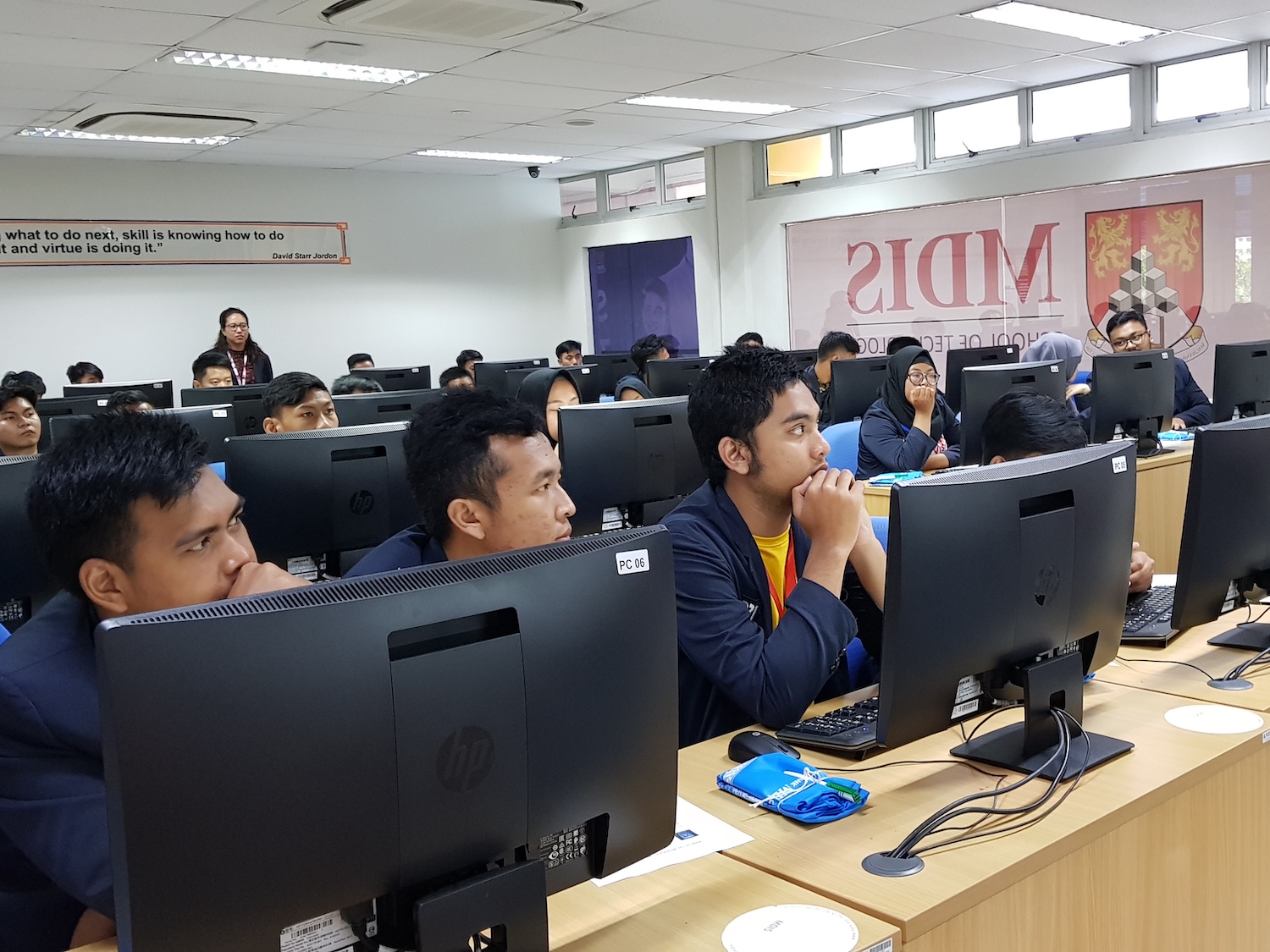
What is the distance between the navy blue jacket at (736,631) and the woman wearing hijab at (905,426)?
2.75 m

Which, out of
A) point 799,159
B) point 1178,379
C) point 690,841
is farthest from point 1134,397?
point 799,159

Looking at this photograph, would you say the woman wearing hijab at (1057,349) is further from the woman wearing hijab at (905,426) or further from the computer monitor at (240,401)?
the computer monitor at (240,401)

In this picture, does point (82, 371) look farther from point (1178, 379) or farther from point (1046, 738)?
point (1046, 738)

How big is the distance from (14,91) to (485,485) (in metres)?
5.84

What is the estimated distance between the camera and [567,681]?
1.08 meters

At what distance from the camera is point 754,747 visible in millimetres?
1714

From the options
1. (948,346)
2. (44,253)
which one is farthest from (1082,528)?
(44,253)

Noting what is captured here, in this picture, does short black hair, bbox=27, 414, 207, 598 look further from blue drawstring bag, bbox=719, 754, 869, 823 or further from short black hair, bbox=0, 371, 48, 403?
short black hair, bbox=0, 371, 48, 403

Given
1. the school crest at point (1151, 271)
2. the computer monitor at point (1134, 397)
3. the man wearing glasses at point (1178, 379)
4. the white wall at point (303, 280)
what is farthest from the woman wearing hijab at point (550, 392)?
the white wall at point (303, 280)

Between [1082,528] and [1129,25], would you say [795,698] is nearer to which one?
[1082,528]

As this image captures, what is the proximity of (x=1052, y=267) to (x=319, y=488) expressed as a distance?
6.46 meters

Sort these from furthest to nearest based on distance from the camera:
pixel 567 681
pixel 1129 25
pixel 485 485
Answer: pixel 1129 25 → pixel 485 485 → pixel 567 681

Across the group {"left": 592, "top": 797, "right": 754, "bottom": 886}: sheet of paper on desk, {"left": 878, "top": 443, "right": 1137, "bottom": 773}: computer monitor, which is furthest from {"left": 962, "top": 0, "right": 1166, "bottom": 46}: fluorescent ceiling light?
{"left": 592, "top": 797, "right": 754, "bottom": 886}: sheet of paper on desk

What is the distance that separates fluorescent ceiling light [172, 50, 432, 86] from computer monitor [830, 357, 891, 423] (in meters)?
2.90
